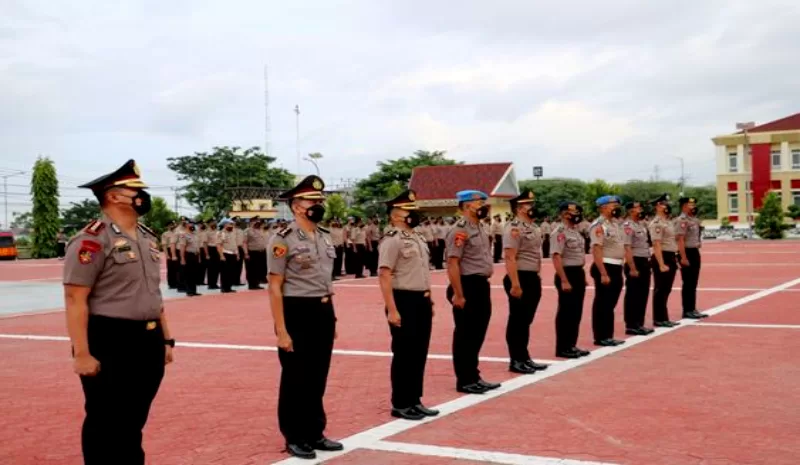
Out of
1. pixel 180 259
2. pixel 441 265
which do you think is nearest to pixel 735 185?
pixel 441 265

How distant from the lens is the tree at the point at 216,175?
63.2 meters

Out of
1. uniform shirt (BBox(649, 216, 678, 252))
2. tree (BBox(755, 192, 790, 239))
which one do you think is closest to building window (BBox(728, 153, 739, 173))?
tree (BBox(755, 192, 790, 239))

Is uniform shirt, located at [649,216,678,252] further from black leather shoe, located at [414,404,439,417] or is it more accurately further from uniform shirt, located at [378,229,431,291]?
Result: black leather shoe, located at [414,404,439,417]

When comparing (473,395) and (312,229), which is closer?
(312,229)

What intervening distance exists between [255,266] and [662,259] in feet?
36.1

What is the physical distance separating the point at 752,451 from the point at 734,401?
146cm

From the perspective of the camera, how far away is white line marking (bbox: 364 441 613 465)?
5168mm

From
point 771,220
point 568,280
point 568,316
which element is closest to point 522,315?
point 568,316

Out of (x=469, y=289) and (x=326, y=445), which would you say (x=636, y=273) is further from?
(x=326, y=445)

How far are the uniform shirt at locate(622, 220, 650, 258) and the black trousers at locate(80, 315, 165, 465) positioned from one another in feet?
25.7

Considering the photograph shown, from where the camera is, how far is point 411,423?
6254 mm

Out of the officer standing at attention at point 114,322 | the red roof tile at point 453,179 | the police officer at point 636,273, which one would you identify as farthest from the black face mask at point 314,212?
the red roof tile at point 453,179

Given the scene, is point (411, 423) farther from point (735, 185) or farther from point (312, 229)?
point (735, 185)

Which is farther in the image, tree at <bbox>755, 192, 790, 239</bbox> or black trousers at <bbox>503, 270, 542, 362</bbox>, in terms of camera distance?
tree at <bbox>755, 192, 790, 239</bbox>
